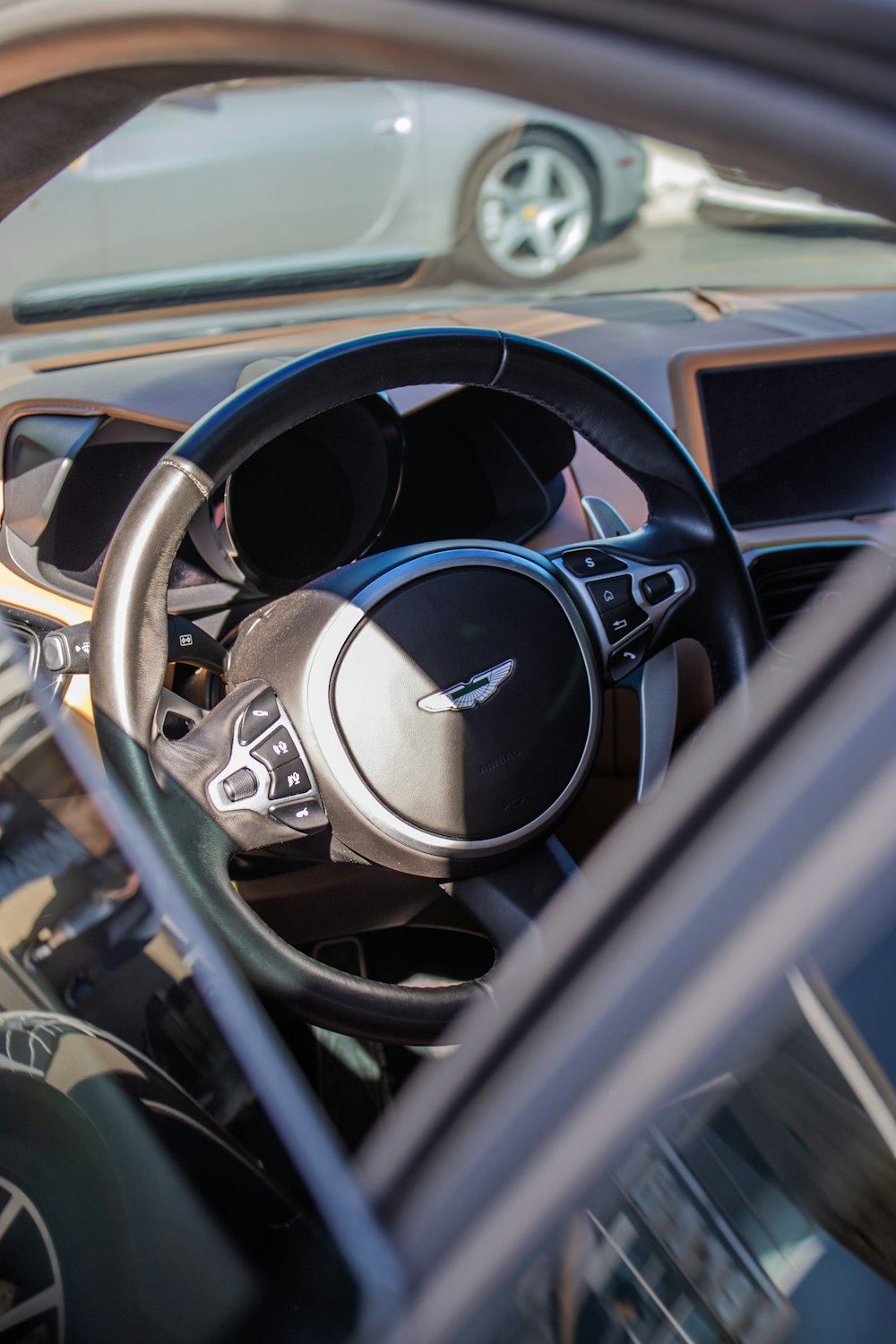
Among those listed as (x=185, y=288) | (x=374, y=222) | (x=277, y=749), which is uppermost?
(x=374, y=222)

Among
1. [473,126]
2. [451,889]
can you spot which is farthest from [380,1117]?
[473,126]

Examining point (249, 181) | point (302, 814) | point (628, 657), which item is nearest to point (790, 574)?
point (628, 657)

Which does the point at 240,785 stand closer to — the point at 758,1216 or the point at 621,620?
→ the point at 621,620

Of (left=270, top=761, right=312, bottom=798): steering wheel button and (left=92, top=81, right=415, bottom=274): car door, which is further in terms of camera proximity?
(left=92, top=81, right=415, bottom=274): car door

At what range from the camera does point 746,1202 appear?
0.74 m

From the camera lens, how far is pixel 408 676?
4.79 feet

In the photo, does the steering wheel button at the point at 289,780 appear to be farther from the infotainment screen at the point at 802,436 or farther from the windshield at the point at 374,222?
the windshield at the point at 374,222

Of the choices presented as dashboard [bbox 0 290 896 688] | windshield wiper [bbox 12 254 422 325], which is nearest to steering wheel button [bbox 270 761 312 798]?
dashboard [bbox 0 290 896 688]

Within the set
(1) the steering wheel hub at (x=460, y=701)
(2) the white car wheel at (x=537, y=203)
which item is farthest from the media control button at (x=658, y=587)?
(2) the white car wheel at (x=537, y=203)

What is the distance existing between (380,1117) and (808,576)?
127 cm

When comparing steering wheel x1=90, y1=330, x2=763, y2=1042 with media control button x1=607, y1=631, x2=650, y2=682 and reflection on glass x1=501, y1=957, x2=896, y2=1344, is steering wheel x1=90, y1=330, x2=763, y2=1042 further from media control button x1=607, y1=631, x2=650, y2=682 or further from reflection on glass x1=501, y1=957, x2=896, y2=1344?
reflection on glass x1=501, y1=957, x2=896, y2=1344

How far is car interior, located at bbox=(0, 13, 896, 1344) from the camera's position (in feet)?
3.12

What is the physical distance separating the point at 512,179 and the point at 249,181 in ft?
4.61

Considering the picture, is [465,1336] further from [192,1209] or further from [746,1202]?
[192,1209]
